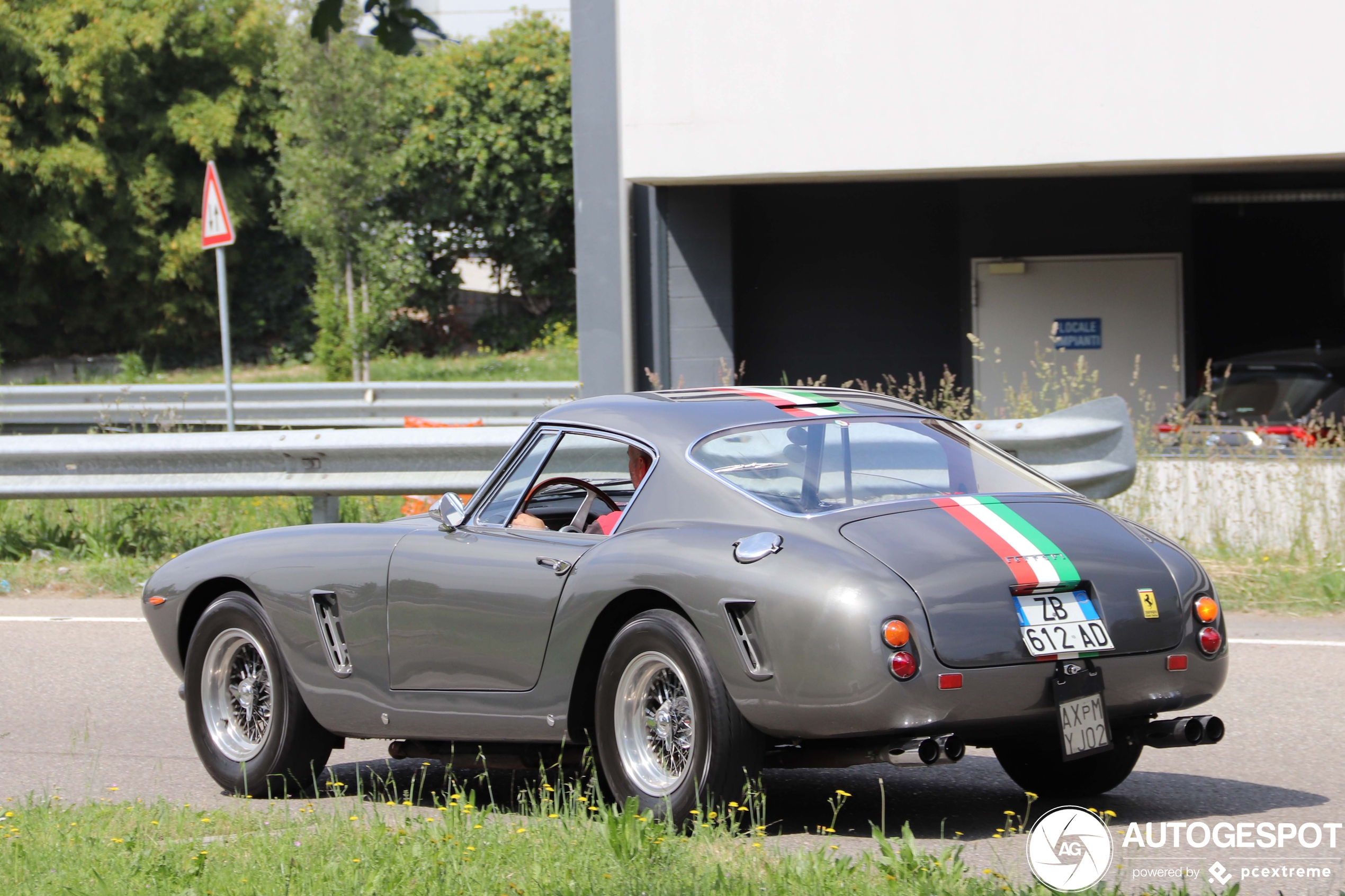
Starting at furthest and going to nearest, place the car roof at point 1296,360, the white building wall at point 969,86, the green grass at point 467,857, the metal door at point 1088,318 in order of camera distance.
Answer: the metal door at point 1088,318 < the car roof at point 1296,360 < the white building wall at point 969,86 < the green grass at point 467,857

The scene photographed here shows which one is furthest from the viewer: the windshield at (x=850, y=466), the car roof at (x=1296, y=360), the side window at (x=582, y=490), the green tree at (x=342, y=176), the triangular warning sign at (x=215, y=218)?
the green tree at (x=342, y=176)

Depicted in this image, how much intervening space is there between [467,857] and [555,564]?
3.48 ft

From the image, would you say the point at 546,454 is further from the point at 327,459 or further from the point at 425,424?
the point at 425,424

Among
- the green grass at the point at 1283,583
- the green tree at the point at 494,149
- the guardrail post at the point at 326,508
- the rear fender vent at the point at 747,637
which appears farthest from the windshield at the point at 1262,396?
the green tree at the point at 494,149

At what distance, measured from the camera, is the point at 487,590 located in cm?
498

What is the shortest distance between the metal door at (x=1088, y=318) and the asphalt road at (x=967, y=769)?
7.19 metres

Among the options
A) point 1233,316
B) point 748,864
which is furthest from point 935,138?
point 748,864

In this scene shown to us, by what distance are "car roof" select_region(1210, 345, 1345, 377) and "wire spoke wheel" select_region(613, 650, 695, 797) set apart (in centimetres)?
984

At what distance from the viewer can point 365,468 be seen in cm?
980

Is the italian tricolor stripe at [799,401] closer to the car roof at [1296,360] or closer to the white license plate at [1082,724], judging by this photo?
the white license plate at [1082,724]

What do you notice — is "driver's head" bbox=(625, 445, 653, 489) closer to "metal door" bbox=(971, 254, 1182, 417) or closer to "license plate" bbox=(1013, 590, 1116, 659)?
"license plate" bbox=(1013, 590, 1116, 659)

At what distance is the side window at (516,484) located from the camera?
5305 millimetres

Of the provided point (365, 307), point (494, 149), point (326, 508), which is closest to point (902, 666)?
point (326, 508)

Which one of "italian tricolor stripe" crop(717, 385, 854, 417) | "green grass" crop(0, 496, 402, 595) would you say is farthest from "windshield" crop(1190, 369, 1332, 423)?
"italian tricolor stripe" crop(717, 385, 854, 417)
